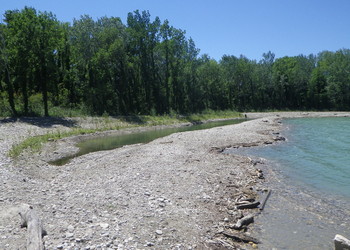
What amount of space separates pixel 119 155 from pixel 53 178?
248 inches

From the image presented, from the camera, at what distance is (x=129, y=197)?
11523mm

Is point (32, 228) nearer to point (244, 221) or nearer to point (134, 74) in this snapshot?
point (244, 221)

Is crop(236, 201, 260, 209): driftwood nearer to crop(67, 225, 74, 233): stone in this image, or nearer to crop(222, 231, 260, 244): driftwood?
crop(222, 231, 260, 244): driftwood

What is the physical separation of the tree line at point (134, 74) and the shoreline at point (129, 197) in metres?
26.8

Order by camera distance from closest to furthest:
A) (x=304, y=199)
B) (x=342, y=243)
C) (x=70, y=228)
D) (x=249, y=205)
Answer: (x=342, y=243)
(x=70, y=228)
(x=249, y=205)
(x=304, y=199)

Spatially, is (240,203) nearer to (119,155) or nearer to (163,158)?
(163,158)

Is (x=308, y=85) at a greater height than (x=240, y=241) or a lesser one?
greater

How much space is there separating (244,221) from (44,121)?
34310mm

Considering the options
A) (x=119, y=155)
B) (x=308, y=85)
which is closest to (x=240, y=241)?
(x=119, y=155)

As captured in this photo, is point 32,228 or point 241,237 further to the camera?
point 241,237

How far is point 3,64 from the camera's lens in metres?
36.9

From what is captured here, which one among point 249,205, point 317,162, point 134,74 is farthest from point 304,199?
point 134,74

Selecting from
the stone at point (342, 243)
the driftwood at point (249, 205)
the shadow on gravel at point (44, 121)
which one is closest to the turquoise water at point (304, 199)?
the driftwood at point (249, 205)

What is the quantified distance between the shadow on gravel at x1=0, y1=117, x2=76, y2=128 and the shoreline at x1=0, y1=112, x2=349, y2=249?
58.4 feet
